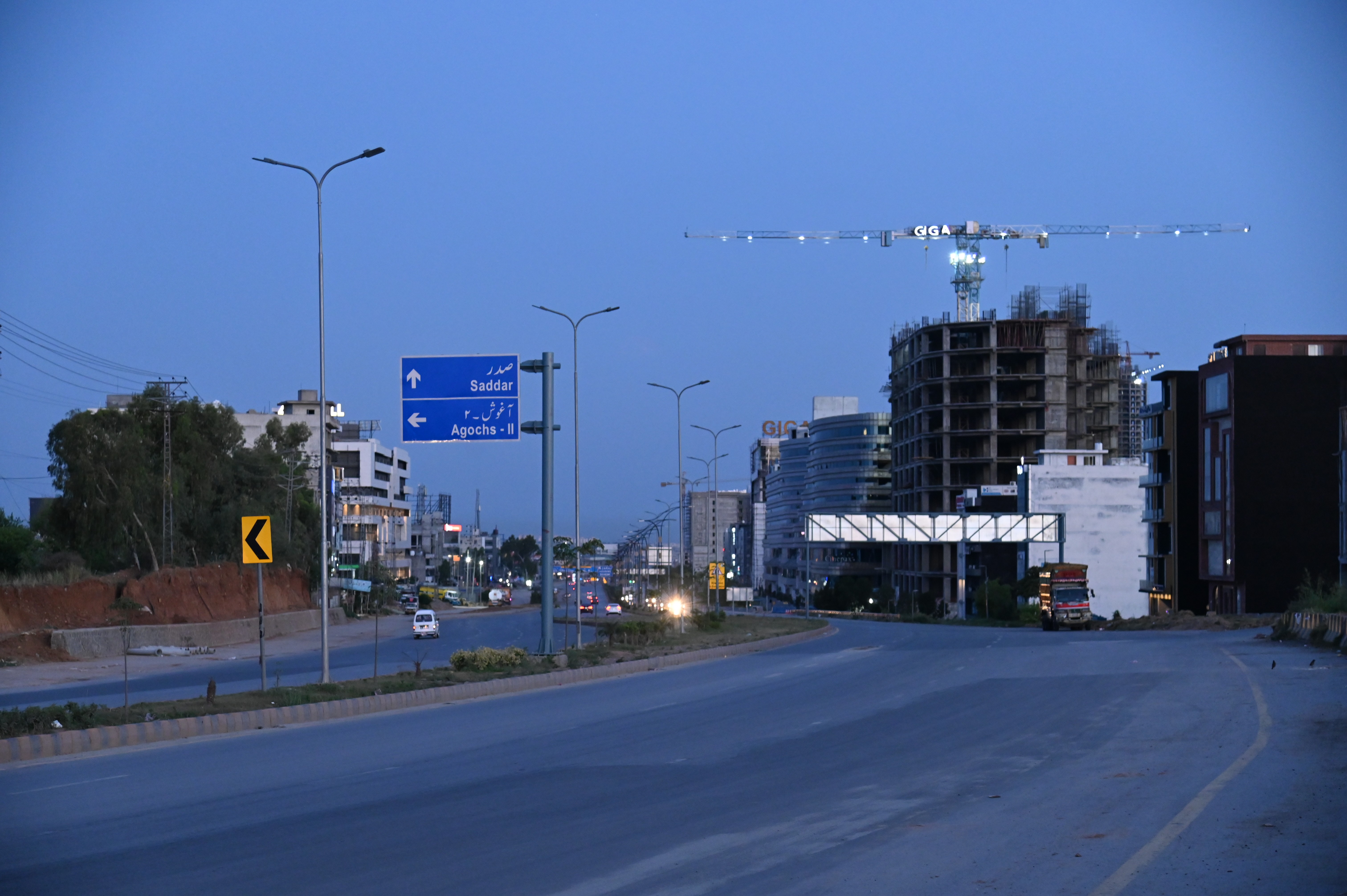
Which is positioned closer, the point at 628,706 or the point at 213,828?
the point at 213,828

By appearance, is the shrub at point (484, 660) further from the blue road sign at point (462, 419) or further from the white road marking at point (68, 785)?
the white road marking at point (68, 785)

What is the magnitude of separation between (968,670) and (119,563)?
2160 inches

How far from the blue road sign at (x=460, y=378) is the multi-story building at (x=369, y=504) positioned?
284 ft

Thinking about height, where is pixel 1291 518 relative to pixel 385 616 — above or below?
above

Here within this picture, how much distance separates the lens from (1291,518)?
234ft

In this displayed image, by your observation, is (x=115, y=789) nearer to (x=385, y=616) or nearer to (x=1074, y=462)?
(x=385, y=616)

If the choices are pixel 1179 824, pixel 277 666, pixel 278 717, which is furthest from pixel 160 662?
pixel 1179 824

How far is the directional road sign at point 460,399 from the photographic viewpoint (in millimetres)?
33188

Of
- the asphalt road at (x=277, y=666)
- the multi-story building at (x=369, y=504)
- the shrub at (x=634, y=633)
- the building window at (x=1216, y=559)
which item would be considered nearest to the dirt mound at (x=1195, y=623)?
the building window at (x=1216, y=559)

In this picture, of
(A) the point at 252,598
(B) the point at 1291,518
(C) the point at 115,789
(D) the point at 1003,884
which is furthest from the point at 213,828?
(B) the point at 1291,518

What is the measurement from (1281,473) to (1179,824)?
6831 centimetres

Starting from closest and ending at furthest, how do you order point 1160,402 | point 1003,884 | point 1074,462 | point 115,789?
point 1003,884 < point 115,789 < point 1160,402 < point 1074,462

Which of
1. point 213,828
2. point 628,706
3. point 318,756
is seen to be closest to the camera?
point 213,828

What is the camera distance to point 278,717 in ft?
70.0
